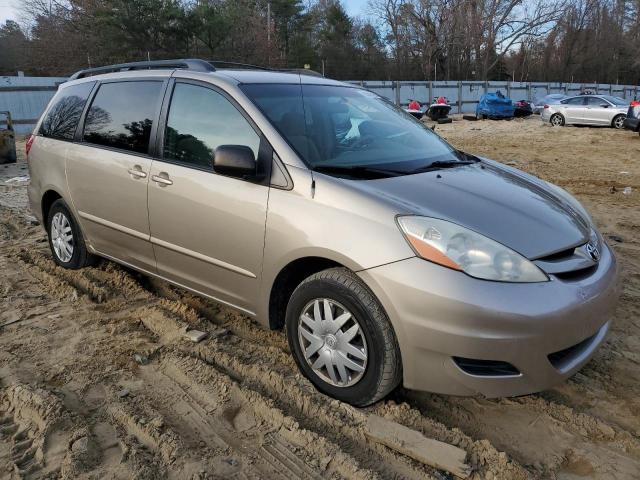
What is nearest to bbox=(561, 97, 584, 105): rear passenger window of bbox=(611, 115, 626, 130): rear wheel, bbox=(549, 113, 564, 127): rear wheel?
bbox=(549, 113, 564, 127): rear wheel

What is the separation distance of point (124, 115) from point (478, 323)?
3003 mm

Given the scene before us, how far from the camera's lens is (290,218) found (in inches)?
111

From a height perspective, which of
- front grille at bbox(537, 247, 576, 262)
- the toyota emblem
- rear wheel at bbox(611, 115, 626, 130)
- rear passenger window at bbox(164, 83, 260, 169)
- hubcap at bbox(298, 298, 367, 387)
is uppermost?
rear passenger window at bbox(164, 83, 260, 169)

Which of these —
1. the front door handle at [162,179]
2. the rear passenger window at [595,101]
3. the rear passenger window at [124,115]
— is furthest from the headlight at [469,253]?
the rear passenger window at [595,101]

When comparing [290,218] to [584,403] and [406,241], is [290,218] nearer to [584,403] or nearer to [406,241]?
[406,241]

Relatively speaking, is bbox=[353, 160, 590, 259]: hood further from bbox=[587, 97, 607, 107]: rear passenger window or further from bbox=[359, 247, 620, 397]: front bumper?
bbox=[587, 97, 607, 107]: rear passenger window

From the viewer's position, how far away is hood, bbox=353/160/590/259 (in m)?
2.55

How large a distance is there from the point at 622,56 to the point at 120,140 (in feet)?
237

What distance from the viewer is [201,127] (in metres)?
3.42

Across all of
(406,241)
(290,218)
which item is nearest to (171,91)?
(290,218)

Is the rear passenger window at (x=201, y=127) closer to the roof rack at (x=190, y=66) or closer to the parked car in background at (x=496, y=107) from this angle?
the roof rack at (x=190, y=66)

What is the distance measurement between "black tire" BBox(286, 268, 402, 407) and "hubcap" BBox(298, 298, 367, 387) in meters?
0.03

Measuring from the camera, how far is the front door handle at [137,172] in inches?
144

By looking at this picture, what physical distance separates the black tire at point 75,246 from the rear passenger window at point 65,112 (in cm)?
60
